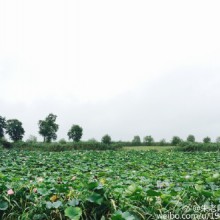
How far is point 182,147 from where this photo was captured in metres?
32.4

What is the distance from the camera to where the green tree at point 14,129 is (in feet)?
213

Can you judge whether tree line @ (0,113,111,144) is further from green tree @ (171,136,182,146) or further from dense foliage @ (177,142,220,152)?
dense foliage @ (177,142,220,152)

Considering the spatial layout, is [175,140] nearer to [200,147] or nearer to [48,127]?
[200,147]

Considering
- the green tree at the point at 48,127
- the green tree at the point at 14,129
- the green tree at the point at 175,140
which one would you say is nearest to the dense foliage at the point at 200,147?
the green tree at the point at 175,140

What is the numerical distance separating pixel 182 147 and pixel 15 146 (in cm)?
2187

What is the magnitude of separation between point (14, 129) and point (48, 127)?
7649 millimetres

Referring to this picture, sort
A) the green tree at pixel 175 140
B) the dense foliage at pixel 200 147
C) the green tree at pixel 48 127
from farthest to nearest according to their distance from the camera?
the green tree at pixel 48 127 < the green tree at pixel 175 140 < the dense foliage at pixel 200 147

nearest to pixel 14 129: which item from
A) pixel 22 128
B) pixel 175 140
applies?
pixel 22 128

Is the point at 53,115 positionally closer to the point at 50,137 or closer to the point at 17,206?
the point at 50,137

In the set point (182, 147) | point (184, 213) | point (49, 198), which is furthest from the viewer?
point (182, 147)

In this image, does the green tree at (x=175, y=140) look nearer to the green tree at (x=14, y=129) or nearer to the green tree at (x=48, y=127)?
the green tree at (x=48, y=127)

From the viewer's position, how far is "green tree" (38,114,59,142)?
63.7m

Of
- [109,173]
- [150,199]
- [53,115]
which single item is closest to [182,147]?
[109,173]

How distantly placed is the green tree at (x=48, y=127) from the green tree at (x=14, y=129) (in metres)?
4.99
